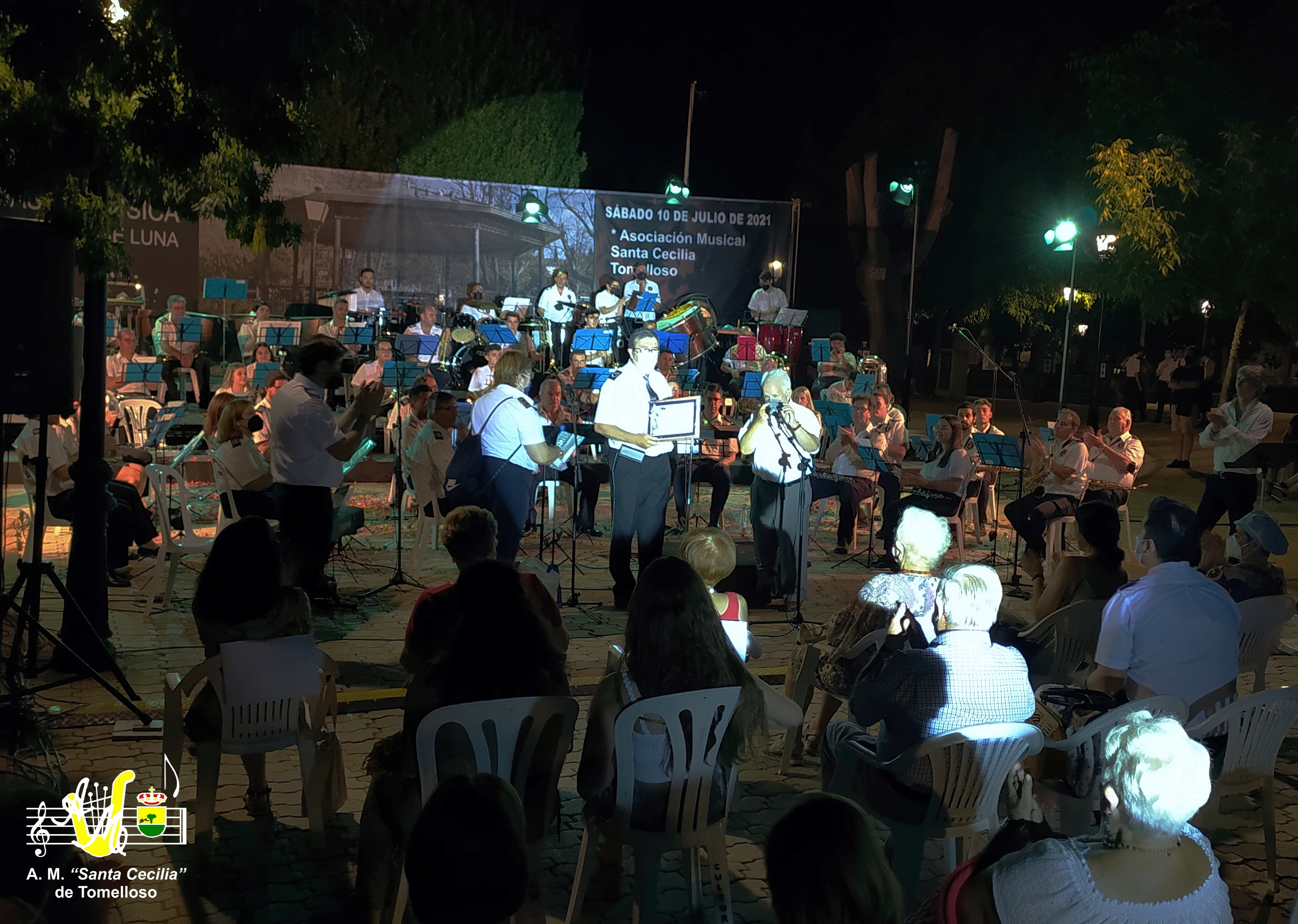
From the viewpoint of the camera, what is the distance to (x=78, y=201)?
560cm

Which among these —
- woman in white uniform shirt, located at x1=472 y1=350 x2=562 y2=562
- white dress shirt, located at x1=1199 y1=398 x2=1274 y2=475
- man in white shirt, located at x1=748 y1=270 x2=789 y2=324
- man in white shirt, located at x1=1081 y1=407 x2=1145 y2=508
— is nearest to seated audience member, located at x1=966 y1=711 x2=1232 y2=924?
woman in white uniform shirt, located at x1=472 y1=350 x2=562 y2=562

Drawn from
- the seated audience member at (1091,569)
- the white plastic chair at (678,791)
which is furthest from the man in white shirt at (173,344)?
the white plastic chair at (678,791)

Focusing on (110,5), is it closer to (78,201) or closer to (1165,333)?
(78,201)

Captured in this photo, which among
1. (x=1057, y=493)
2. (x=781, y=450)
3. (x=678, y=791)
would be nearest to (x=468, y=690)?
(x=678, y=791)

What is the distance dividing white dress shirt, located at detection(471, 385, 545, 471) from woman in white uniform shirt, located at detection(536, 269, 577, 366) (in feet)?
38.2

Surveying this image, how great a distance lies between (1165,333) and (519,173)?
20.3m

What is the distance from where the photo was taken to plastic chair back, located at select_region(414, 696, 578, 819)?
3.51 m

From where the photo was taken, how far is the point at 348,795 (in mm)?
4863

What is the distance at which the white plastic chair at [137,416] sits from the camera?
39.5ft

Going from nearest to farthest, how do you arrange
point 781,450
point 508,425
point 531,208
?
point 508,425
point 781,450
point 531,208

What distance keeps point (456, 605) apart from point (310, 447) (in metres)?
3.33

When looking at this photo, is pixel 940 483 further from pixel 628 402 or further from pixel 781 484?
pixel 628 402

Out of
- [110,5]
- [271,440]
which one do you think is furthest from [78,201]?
[271,440]

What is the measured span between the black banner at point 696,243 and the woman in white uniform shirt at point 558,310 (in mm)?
2120
